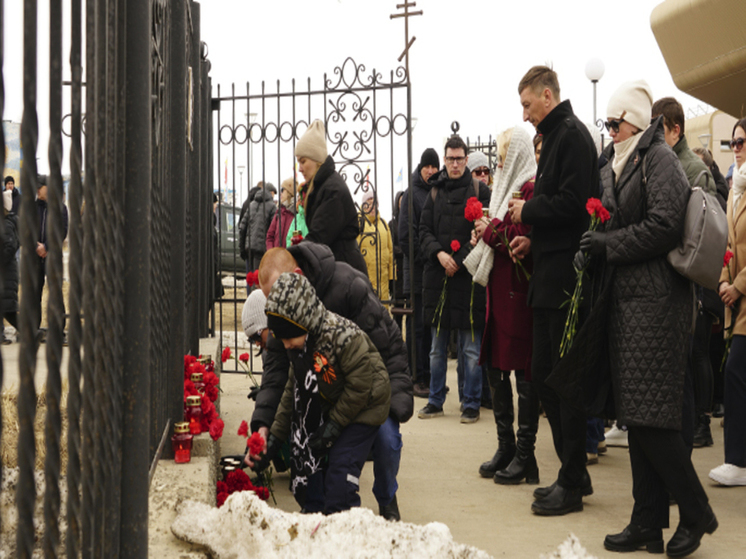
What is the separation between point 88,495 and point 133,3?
1.01 metres

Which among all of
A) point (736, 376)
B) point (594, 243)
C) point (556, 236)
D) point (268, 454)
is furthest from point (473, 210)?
point (268, 454)

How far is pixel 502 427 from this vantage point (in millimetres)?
4355

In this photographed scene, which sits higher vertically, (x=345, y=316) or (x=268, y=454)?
(x=345, y=316)

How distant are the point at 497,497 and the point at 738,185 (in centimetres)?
226

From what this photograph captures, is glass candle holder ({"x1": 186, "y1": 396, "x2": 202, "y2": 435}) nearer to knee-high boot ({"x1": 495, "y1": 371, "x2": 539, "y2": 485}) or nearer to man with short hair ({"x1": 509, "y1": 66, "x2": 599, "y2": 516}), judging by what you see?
man with short hair ({"x1": 509, "y1": 66, "x2": 599, "y2": 516})

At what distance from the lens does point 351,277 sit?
3533mm

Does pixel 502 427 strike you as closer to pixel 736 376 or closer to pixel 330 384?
pixel 736 376

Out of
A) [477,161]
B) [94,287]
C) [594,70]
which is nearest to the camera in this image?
[94,287]

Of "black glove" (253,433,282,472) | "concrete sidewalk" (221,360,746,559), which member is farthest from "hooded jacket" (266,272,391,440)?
"concrete sidewalk" (221,360,746,559)

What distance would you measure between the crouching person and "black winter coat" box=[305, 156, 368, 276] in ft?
6.58

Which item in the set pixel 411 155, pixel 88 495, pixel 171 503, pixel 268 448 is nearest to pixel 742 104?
pixel 411 155

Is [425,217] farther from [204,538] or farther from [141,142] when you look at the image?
[141,142]

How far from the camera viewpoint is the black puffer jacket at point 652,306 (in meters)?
3.01

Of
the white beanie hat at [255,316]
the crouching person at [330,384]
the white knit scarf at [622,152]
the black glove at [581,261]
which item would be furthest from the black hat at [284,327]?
the white knit scarf at [622,152]
